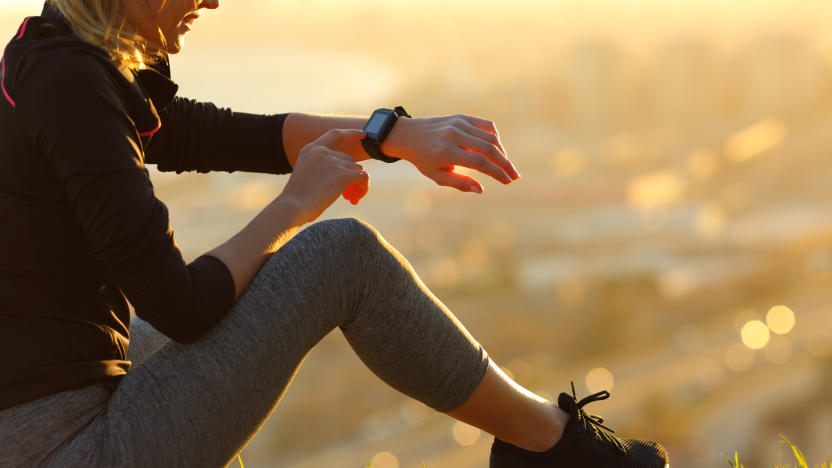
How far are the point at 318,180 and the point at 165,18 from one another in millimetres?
356

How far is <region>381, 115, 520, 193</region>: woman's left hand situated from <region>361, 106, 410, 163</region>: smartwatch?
0.01 meters

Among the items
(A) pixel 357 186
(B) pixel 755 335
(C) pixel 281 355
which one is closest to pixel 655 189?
(B) pixel 755 335

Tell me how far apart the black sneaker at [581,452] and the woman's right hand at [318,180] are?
54 centimetres

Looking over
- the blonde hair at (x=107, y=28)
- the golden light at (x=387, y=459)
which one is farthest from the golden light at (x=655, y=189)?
the blonde hair at (x=107, y=28)

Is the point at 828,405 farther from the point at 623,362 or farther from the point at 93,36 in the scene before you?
the point at 93,36

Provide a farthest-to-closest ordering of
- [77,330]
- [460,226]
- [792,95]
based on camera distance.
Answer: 1. [792,95]
2. [460,226]
3. [77,330]

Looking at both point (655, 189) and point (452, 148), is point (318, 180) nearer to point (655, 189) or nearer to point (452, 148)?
point (452, 148)

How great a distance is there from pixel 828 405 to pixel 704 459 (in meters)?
6.24

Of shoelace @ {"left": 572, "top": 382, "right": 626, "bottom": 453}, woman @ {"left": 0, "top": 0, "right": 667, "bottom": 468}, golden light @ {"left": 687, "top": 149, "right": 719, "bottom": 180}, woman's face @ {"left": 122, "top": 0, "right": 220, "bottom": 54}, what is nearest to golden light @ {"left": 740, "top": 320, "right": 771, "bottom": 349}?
golden light @ {"left": 687, "top": 149, "right": 719, "bottom": 180}

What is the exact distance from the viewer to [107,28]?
118 centimetres

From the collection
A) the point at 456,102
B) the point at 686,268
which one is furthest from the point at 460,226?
the point at 686,268

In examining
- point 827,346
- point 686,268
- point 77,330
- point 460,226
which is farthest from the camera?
point 460,226

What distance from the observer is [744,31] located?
83.2 meters

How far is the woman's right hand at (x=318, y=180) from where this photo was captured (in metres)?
1.25
